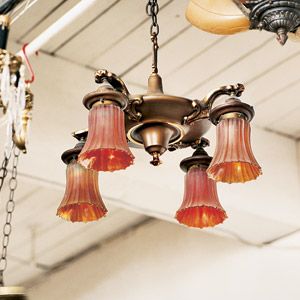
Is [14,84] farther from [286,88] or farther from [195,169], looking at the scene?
[286,88]

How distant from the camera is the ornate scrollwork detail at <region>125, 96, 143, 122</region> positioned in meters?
3.35

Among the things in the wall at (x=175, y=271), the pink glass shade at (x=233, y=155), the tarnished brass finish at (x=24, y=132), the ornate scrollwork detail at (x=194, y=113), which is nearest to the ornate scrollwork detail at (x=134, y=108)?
the ornate scrollwork detail at (x=194, y=113)

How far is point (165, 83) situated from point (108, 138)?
2.29 m

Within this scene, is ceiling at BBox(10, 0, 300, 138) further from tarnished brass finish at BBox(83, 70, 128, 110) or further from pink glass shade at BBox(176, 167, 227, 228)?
tarnished brass finish at BBox(83, 70, 128, 110)

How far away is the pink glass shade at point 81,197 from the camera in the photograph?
3.57 metres

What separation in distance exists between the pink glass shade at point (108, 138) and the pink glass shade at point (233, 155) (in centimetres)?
30

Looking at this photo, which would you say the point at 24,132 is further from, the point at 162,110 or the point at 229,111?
the point at 229,111

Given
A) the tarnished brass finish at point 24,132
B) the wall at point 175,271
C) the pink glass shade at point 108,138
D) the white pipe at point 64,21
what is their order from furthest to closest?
1. the wall at point 175,271
2. the white pipe at point 64,21
3. the tarnished brass finish at point 24,132
4. the pink glass shade at point 108,138

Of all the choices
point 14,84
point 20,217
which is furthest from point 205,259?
point 14,84

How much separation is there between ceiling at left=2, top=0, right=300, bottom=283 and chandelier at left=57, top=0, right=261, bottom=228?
148 cm

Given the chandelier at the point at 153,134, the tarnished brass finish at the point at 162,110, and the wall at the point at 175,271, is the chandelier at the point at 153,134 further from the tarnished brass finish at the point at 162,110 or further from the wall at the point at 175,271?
the wall at the point at 175,271

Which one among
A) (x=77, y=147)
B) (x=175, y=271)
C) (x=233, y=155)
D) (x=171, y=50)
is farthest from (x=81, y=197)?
(x=175, y=271)

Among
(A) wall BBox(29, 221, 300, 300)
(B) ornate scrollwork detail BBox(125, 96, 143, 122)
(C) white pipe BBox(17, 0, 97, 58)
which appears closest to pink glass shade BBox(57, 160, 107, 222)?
(B) ornate scrollwork detail BBox(125, 96, 143, 122)

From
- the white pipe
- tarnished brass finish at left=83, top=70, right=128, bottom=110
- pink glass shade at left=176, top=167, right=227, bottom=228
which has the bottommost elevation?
pink glass shade at left=176, top=167, right=227, bottom=228
